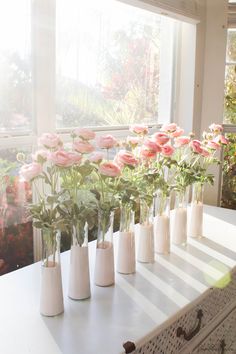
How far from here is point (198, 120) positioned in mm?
2830

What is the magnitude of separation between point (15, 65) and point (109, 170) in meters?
0.74

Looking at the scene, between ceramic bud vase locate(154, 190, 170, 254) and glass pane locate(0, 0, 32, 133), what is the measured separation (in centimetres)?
66

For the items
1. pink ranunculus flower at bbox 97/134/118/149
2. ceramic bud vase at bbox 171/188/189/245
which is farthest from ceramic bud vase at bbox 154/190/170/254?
pink ranunculus flower at bbox 97/134/118/149

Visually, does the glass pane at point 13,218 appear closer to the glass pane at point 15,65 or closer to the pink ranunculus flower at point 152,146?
the glass pane at point 15,65

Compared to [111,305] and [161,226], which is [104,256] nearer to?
[111,305]

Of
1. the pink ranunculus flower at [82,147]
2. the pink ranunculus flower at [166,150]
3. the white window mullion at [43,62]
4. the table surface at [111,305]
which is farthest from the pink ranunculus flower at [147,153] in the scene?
the white window mullion at [43,62]

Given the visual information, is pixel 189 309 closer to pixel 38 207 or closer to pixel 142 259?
pixel 142 259

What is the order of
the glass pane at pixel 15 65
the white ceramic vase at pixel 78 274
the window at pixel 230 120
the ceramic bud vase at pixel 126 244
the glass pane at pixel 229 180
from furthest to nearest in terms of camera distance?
the glass pane at pixel 229 180, the window at pixel 230 120, the glass pane at pixel 15 65, the ceramic bud vase at pixel 126 244, the white ceramic vase at pixel 78 274

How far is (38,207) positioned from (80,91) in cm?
98

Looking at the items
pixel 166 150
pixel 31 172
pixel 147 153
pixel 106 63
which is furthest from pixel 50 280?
pixel 106 63

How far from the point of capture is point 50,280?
4.11 feet

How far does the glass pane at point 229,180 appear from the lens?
10.0 feet

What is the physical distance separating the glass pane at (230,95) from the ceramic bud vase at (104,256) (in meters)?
1.79

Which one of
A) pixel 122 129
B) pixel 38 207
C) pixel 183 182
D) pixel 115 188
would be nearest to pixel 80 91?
pixel 122 129
